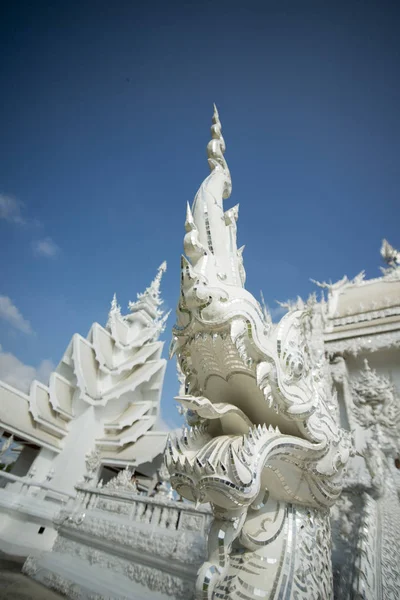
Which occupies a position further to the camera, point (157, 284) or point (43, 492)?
point (157, 284)

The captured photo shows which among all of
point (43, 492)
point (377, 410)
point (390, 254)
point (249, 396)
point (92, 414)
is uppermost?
point (390, 254)

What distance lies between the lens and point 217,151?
2318mm

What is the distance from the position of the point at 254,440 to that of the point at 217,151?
1.99 meters

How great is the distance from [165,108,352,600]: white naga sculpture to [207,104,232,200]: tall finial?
0.82 m

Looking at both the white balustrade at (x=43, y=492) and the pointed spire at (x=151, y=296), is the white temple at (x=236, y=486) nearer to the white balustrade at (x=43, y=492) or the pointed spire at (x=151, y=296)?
the white balustrade at (x=43, y=492)

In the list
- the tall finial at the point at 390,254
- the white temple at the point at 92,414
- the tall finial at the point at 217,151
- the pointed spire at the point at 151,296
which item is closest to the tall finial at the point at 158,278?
the pointed spire at the point at 151,296

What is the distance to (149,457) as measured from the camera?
745 cm

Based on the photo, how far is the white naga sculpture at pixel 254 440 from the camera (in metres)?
1.19

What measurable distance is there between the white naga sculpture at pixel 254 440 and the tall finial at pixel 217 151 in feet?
2.69

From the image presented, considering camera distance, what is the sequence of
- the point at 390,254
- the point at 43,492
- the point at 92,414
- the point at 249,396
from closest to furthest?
the point at 249,396, the point at 43,492, the point at 390,254, the point at 92,414

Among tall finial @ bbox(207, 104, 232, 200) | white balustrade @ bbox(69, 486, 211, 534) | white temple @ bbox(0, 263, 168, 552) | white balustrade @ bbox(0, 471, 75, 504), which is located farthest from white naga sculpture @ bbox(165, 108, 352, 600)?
white temple @ bbox(0, 263, 168, 552)

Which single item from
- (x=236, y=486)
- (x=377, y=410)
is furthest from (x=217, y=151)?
(x=377, y=410)

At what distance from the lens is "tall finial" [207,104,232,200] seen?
7.36 feet

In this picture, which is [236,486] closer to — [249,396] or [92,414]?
[249,396]
